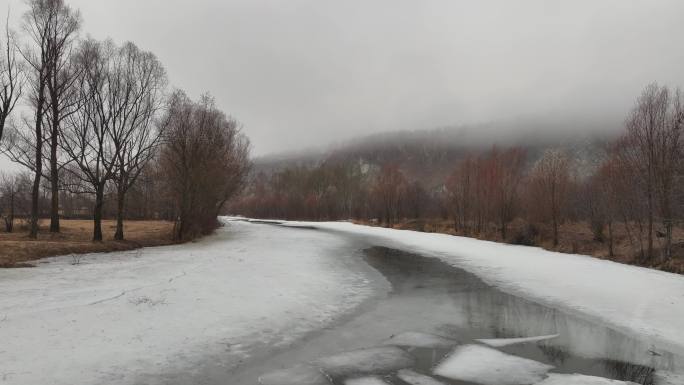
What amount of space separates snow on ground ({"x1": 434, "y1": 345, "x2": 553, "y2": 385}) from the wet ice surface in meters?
0.03

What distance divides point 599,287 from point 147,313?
42.3 feet

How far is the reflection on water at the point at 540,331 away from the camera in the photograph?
20.4ft

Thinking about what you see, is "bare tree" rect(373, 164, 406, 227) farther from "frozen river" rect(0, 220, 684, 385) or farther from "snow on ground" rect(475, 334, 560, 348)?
"snow on ground" rect(475, 334, 560, 348)

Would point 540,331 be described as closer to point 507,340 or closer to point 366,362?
Result: point 507,340

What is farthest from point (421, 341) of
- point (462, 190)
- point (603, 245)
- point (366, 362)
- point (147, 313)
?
point (462, 190)

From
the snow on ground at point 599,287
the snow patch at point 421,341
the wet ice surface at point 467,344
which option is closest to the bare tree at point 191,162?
the snow on ground at point 599,287

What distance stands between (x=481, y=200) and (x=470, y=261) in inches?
809

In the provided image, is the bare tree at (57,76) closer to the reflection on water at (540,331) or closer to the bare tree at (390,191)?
the reflection on water at (540,331)

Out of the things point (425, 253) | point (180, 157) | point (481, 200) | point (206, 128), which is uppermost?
point (206, 128)

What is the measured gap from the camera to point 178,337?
274 inches

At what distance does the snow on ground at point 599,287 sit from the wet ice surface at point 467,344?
2.53ft

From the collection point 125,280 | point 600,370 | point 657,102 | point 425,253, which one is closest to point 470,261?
point 425,253

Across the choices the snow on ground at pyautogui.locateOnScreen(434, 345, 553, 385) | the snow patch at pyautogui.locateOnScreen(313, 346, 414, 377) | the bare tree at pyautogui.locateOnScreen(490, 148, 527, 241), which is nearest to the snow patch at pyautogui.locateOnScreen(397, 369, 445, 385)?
the snow patch at pyautogui.locateOnScreen(313, 346, 414, 377)

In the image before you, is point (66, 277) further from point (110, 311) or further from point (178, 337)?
point (178, 337)
